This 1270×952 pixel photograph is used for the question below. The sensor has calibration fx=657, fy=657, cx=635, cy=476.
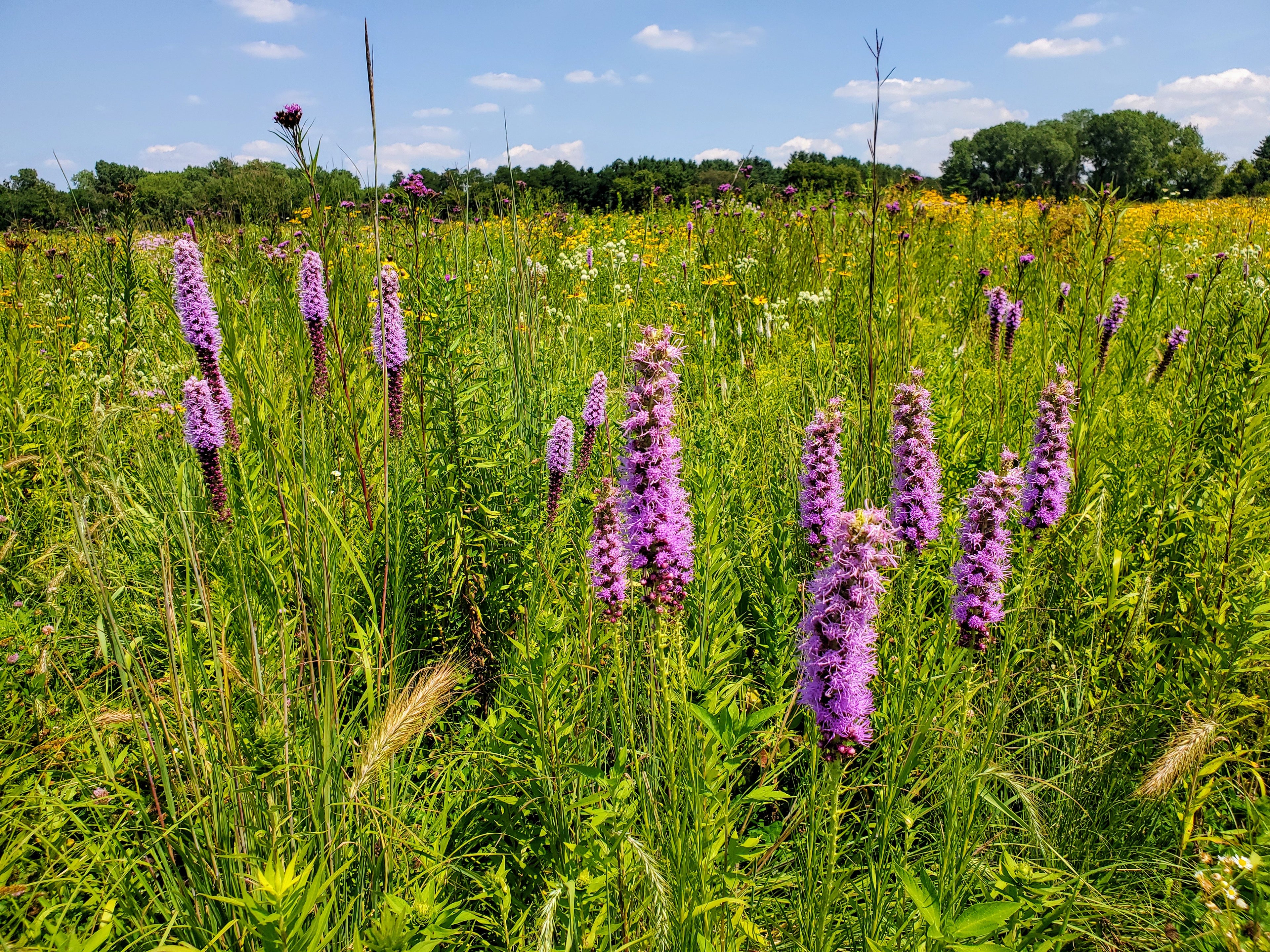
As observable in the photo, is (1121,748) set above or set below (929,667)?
below

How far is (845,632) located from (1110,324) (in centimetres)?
392

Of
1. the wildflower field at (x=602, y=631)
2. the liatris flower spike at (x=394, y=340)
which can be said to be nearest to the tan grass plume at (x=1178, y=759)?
the wildflower field at (x=602, y=631)

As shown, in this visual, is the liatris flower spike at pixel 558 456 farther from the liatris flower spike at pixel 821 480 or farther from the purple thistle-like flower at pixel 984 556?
the purple thistle-like flower at pixel 984 556

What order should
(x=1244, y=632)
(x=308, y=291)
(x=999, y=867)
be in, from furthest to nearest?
(x=308, y=291), (x=1244, y=632), (x=999, y=867)

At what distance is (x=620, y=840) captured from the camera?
147cm

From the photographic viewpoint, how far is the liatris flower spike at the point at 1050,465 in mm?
2383

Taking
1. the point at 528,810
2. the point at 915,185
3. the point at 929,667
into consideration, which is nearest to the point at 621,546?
the point at 528,810

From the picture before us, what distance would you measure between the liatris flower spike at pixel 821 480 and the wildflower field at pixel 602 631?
0.04 feet

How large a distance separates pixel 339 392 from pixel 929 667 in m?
2.61

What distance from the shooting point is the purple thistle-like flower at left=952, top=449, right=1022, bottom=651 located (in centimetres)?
181

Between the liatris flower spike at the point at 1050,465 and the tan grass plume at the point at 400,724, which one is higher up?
the liatris flower spike at the point at 1050,465

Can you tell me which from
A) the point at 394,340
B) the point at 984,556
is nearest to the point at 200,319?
the point at 394,340

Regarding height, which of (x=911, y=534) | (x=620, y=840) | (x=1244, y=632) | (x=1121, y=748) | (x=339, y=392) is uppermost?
(x=339, y=392)

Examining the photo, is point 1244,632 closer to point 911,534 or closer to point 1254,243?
point 911,534
